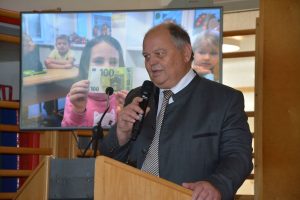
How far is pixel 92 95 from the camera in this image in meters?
3.16

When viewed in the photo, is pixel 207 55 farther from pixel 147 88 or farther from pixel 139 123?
pixel 139 123

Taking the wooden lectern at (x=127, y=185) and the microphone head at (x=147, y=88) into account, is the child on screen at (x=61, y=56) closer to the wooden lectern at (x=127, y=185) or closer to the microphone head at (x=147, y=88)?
the microphone head at (x=147, y=88)

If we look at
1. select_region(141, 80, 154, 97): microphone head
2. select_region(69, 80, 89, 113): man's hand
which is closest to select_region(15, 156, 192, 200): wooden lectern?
select_region(141, 80, 154, 97): microphone head

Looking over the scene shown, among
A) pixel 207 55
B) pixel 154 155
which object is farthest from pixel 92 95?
pixel 154 155

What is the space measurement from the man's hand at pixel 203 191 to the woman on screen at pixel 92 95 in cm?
151

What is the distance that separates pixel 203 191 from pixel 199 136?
1.56 ft

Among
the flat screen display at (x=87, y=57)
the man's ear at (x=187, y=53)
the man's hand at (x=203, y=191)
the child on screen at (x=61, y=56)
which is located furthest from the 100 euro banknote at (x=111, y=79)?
the man's hand at (x=203, y=191)

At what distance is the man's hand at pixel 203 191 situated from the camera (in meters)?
1.50

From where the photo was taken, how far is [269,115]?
9.86 ft

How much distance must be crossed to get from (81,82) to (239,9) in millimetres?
2175

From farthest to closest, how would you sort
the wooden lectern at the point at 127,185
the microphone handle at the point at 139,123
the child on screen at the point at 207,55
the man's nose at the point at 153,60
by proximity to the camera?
the child on screen at the point at 207,55
the man's nose at the point at 153,60
the microphone handle at the point at 139,123
the wooden lectern at the point at 127,185

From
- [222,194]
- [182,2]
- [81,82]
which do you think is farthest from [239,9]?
[222,194]

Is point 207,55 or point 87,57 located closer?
point 207,55

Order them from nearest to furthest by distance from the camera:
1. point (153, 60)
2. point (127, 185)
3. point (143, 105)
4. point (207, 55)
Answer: point (127, 185), point (143, 105), point (153, 60), point (207, 55)
